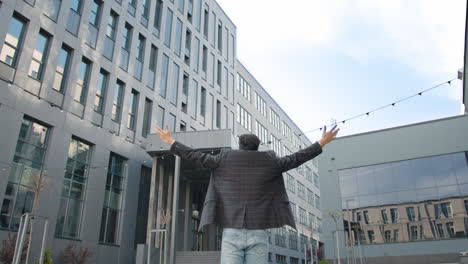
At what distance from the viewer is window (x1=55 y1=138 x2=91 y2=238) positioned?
18172mm

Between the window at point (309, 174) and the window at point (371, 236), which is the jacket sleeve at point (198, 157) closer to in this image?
the window at point (371, 236)

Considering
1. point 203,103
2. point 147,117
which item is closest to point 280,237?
point 203,103

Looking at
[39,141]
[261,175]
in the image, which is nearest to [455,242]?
[39,141]

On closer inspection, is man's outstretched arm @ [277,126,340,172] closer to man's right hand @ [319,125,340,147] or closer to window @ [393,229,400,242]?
man's right hand @ [319,125,340,147]

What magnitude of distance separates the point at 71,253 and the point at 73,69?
28.2 ft

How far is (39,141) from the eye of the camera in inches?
692

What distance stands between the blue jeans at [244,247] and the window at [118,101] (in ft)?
68.1

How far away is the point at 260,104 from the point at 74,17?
3041 cm

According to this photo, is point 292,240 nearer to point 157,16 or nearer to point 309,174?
point 309,174

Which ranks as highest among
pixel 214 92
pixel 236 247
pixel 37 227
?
pixel 214 92

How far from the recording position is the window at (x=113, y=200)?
2067cm

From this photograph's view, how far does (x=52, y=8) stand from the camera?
18.9 metres

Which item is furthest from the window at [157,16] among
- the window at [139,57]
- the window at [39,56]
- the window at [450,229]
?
the window at [450,229]

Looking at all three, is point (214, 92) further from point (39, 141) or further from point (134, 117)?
point (39, 141)
